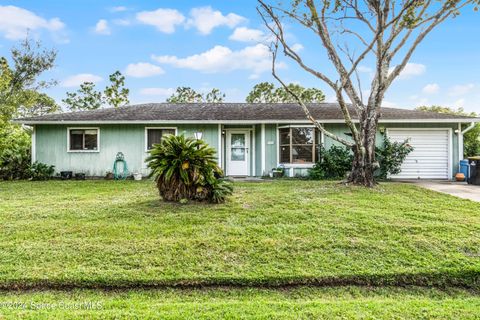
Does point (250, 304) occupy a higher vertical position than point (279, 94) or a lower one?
lower

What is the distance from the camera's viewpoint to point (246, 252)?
363 centimetres

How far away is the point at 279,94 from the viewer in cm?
3416

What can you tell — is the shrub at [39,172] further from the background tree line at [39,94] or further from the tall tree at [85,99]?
the tall tree at [85,99]

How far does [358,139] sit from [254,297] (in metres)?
6.72

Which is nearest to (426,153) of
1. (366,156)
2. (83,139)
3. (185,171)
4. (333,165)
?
(333,165)

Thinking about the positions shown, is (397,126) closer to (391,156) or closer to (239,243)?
(391,156)

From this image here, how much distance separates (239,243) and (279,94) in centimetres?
3206

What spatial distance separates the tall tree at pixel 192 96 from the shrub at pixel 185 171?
1264 inches

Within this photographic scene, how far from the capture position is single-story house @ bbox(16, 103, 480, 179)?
11.2 metres

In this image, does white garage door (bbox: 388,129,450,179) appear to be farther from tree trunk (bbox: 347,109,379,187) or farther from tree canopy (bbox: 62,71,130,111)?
tree canopy (bbox: 62,71,130,111)

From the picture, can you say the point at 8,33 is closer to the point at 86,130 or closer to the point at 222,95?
the point at 86,130

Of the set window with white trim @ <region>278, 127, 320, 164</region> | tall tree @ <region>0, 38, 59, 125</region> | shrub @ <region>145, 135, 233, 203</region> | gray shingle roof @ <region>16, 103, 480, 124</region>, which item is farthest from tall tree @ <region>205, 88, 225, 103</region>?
shrub @ <region>145, 135, 233, 203</region>

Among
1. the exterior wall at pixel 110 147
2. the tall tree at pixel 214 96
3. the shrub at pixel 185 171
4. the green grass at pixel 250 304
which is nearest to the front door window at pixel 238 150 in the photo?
the exterior wall at pixel 110 147

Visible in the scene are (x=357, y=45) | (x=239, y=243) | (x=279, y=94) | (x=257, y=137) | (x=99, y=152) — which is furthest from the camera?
(x=279, y=94)
